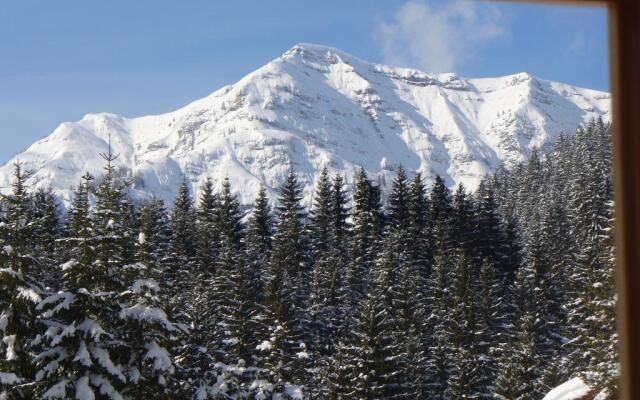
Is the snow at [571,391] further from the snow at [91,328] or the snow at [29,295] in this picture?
the snow at [29,295]

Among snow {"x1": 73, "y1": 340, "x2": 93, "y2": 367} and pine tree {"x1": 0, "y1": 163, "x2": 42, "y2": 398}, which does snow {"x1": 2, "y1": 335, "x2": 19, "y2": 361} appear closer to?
pine tree {"x1": 0, "y1": 163, "x2": 42, "y2": 398}

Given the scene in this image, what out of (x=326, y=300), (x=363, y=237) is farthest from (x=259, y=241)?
(x=326, y=300)

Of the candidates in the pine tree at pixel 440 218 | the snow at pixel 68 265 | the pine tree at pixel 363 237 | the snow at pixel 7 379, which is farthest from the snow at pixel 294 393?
the pine tree at pixel 440 218

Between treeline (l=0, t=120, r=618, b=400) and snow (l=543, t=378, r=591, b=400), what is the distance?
52cm

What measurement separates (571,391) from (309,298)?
36.9 m

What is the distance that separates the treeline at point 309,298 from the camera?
1379 cm

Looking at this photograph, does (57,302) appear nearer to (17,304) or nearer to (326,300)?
(17,304)

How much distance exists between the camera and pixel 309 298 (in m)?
52.7

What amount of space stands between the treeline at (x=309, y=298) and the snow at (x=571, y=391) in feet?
1.70

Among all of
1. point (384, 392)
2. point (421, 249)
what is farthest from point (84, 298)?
point (421, 249)

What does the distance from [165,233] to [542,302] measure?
36157 mm

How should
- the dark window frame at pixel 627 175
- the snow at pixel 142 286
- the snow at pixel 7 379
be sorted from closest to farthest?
the dark window frame at pixel 627 175, the snow at pixel 7 379, the snow at pixel 142 286

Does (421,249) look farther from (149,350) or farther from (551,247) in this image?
(149,350)

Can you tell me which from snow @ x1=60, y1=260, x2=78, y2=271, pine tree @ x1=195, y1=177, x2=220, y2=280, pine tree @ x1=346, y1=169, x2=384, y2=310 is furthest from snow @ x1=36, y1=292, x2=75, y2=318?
pine tree @ x1=195, y1=177, x2=220, y2=280
